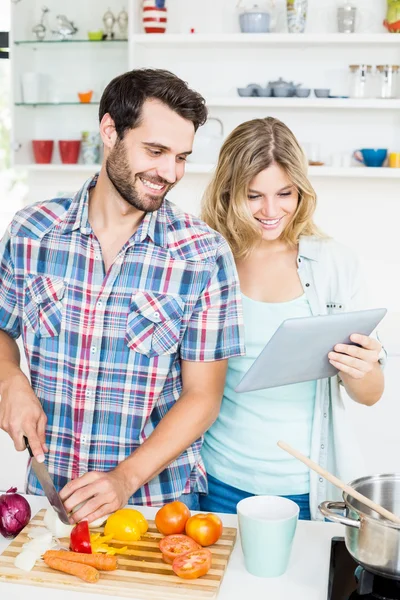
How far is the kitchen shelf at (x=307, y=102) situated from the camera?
3418mm

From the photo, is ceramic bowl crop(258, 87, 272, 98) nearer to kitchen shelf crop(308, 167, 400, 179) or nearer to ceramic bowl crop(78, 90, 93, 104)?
kitchen shelf crop(308, 167, 400, 179)

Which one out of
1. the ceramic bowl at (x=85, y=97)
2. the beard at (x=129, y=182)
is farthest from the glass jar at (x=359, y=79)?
the beard at (x=129, y=182)

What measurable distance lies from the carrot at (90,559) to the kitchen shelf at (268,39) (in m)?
2.66

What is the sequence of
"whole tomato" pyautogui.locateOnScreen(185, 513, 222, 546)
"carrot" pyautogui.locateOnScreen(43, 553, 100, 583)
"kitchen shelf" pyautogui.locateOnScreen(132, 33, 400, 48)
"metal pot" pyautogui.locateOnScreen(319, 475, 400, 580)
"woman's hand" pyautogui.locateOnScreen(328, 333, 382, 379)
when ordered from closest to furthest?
"metal pot" pyautogui.locateOnScreen(319, 475, 400, 580) → "carrot" pyautogui.locateOnScreen(43, 553, 100, 583) → "whole tomato" pyautogui.locateOnScreen(185, 513, 222, 546) → "woman's hand" pyautogui.locateOnScreen(328, 333, 382, 379) → "kitchen shelf" pyautogui.locateOnScreen(132, 33, 400, 48)

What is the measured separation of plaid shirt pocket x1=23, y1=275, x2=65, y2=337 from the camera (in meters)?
1.67

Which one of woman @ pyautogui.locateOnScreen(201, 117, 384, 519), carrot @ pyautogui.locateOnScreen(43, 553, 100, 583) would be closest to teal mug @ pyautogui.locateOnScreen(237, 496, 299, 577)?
carrot @ pyautogui.locateOnScreen(43, 553, 100, 583)

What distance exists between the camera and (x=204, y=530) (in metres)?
1.38

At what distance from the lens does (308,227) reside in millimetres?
1982

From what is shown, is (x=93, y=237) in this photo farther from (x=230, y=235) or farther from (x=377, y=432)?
(x=377, y=432)

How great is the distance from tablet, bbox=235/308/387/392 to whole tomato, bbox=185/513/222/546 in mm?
248

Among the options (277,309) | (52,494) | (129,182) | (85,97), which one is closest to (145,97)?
(129,182)

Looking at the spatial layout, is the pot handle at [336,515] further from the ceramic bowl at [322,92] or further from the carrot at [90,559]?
the ceramic bowl at [322,92]

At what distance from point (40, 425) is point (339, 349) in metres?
0.60

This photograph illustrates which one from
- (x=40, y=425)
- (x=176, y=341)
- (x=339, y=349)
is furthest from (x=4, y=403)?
(x=339, y=349)
